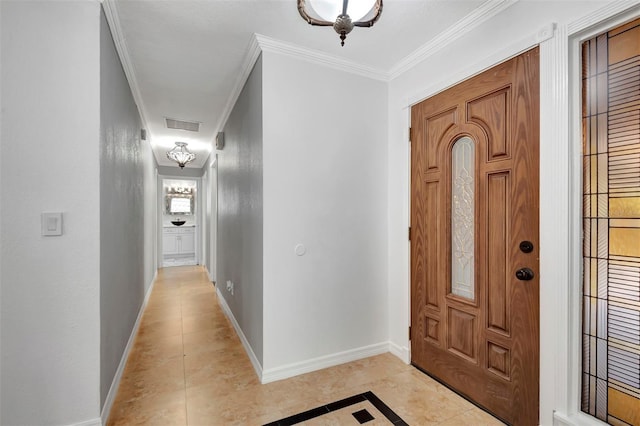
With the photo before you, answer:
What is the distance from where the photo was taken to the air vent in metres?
4.32

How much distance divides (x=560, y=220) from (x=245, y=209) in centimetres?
243

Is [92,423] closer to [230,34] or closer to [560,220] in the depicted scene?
[230,34]

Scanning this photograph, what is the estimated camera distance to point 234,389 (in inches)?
88.9

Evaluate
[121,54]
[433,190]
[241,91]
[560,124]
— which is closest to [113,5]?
[121,54]

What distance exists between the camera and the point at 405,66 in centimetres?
266

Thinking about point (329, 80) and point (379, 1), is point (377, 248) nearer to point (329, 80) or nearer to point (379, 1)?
point (329, 80)

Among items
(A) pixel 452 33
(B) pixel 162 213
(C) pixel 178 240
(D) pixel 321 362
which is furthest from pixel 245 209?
(C) pixel 178 240

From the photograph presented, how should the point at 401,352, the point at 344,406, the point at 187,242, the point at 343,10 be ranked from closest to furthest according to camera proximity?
the point at 343,10
the point at 344,406
the point at 401,352
the point at 187,242

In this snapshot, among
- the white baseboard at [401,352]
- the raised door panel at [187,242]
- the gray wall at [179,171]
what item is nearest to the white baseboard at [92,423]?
the white baseboard at [401,352]

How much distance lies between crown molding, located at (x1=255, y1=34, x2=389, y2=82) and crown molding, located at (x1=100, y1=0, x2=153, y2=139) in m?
0.92

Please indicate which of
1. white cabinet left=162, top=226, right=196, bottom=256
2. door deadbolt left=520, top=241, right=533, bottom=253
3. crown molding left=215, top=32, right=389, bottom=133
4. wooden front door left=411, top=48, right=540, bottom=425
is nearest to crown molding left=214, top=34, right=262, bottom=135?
crown molding left=215, top=32, right=389, bottom=133

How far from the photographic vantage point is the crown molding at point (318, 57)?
235 cm

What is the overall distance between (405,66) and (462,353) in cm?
237

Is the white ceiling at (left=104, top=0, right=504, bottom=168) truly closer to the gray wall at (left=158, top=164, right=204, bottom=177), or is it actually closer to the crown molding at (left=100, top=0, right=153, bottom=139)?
the crown molding at (left=100, top=0, right=153, bottom=139)
